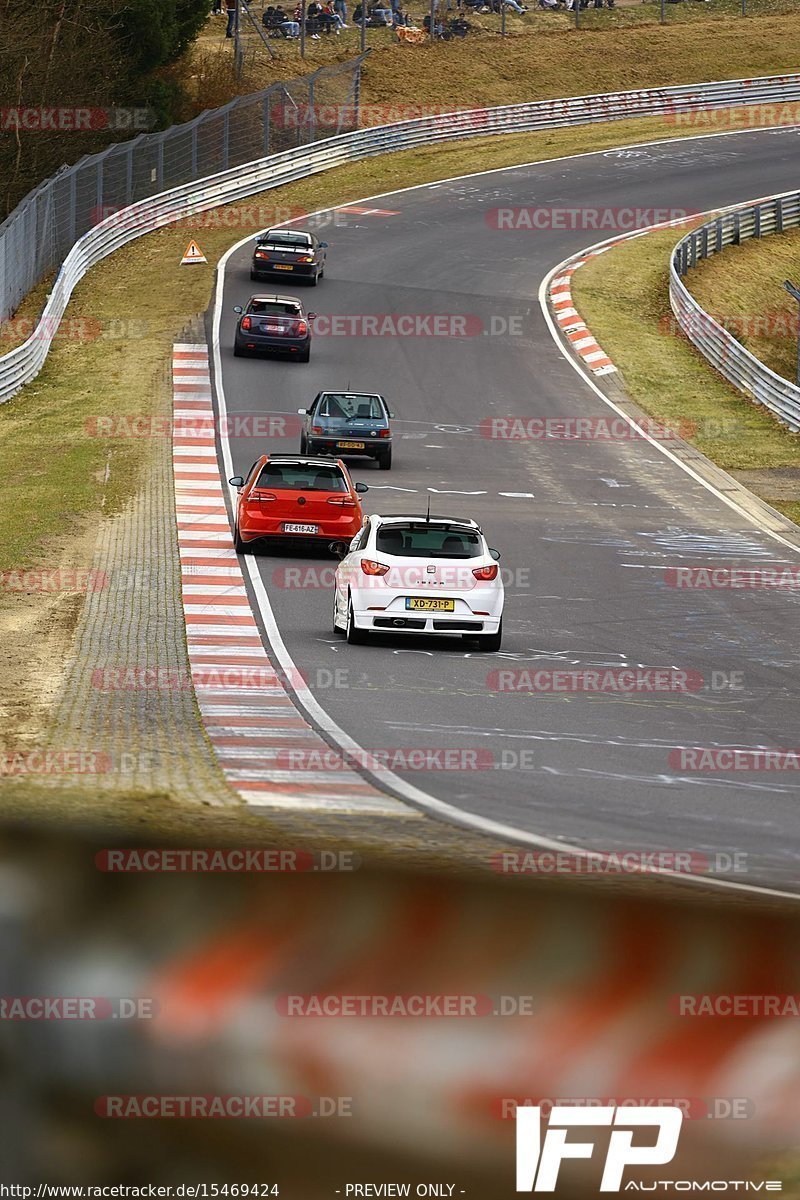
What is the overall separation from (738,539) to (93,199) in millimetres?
30361

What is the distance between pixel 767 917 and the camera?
655 cm

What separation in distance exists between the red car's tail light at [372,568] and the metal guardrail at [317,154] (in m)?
21.4

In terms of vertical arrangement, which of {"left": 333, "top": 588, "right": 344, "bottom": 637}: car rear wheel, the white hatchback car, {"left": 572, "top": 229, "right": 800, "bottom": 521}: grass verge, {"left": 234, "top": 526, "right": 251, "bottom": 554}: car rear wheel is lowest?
{"left": 572, "top": 229, "right": 800, "bottom": 521}: grass verge

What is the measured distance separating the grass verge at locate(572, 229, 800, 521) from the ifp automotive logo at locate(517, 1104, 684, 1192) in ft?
82.0

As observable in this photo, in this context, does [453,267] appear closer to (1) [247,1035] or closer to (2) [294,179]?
(2) [294,179]

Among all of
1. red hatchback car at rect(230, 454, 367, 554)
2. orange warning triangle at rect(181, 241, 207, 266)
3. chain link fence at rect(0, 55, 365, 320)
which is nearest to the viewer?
red hatchback car at rect(230, 454, 367, 554)

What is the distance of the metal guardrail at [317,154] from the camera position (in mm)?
43375

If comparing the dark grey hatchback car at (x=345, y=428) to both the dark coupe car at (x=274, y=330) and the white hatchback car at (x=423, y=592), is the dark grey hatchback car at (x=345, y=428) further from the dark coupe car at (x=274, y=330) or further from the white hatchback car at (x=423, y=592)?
the white hatchback car at (x=423, y=592)

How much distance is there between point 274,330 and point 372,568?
23463mm

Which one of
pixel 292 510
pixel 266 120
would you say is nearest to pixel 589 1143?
pixel 292 510

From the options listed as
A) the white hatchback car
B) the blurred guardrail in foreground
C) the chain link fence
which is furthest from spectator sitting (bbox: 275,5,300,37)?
the blurred guardrail in foreground

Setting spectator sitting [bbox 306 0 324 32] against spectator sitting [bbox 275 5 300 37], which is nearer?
spectator sitting [bbox 275 5 300 37]

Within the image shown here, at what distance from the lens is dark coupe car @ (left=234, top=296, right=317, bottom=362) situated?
4116cm

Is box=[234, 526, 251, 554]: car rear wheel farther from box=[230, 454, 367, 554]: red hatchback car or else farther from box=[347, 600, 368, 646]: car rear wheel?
box=[347, 600, 368, 646]: car rear wheel
